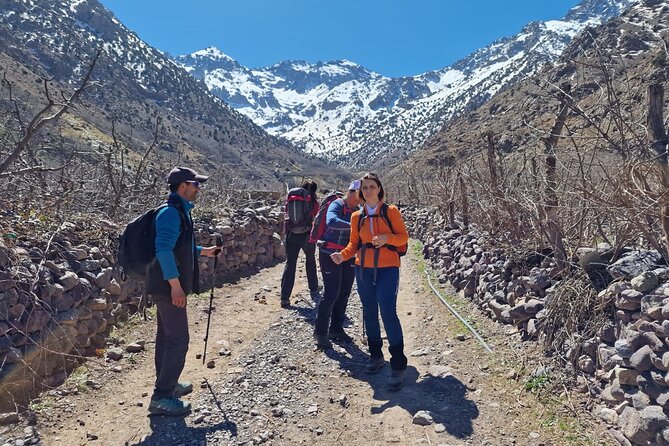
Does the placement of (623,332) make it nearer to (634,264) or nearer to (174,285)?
(634,264)

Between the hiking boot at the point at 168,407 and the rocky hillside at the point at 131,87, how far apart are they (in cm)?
A: 5700

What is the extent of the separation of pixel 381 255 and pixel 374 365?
112 cm

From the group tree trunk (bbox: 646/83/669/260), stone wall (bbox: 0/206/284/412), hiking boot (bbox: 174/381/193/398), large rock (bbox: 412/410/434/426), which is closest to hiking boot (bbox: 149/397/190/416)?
hiking boot (bbox: 174/381/193/398)

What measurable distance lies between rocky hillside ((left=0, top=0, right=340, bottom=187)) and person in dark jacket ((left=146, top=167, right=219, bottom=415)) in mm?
56745

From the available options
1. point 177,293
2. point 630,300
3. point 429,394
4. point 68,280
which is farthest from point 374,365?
point 68,280

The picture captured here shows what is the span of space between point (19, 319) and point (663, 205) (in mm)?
5085

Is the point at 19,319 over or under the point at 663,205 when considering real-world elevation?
under

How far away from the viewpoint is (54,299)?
4457 mm

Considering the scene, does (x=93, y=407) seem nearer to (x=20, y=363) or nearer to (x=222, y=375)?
(x=20, y=363)

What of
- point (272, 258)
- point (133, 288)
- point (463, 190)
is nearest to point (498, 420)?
point (133, 288)

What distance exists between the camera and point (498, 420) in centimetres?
363

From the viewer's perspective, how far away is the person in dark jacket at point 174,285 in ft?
11.9

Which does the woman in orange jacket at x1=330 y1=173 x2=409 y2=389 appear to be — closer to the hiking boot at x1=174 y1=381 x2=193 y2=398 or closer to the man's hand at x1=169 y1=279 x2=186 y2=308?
the man's hand at x1=169 y1=279 x2=186 y2=308

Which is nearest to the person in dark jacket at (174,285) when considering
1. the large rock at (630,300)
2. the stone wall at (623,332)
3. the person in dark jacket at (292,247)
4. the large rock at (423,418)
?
the large rock at (423,418)
